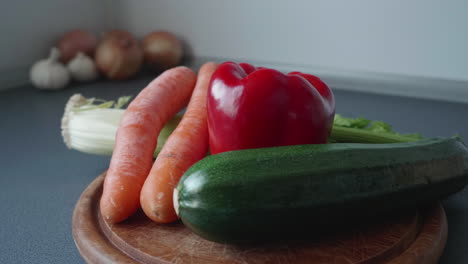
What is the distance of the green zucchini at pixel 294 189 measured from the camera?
0.67 metres

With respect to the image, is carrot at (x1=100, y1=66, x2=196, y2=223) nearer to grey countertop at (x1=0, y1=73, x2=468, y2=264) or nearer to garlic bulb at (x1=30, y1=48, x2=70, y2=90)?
grey countertop at (x1=0, y1=73, x2=468, y2=264)

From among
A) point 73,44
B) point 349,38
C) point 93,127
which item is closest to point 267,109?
point 93,127

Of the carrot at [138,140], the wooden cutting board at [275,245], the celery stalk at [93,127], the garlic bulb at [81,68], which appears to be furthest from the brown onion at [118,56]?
the wooden cutting board at [275,245]

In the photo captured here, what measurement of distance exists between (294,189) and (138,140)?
41 centimetres

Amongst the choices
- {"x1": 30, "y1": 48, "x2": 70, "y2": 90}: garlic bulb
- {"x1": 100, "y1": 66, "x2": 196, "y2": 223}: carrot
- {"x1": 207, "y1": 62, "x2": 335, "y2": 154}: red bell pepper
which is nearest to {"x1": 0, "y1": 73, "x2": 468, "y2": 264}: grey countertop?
{"x1": 30, "y1": 48, "x2": 70, "y2": 90}: garlic bulb

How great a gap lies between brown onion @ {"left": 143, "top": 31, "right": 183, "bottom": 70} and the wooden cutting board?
1.84 metres

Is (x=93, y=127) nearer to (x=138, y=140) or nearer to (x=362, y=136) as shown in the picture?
(x=138, y=140)

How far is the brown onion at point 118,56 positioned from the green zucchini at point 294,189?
187cm

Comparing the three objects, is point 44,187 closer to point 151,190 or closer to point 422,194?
point 151,190

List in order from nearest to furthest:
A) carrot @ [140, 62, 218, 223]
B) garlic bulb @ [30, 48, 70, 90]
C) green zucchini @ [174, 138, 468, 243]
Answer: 1. green zucchini @ [174, 138, 468, 243]
2. carrot @ [140, 62, 218, 223]
3. garlic bulb @ [30, 48, 70, 90]

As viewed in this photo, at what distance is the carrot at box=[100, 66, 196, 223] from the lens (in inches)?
32.5

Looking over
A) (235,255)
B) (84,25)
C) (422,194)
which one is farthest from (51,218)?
(84,25)

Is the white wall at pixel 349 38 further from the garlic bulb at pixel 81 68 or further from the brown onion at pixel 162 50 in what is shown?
the garlic bulb at pixel 81 68

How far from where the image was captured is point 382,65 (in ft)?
6.95
